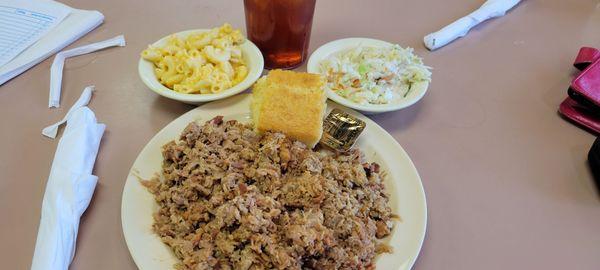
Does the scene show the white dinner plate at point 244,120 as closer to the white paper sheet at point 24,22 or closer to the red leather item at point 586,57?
the white paper sheet at point 24,22

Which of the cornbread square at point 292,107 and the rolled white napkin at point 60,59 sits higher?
the cornbread square at point 292,107

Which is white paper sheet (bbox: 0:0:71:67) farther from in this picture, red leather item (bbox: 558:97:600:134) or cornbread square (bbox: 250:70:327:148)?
red leather item (bbox: 558:97:600:134)

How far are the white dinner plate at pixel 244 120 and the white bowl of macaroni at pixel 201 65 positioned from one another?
Answer: 0.05 m

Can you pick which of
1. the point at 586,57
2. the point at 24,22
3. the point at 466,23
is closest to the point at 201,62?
the point at 24,22

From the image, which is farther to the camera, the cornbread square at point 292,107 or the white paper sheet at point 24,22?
the white paper sheet at point 24,22

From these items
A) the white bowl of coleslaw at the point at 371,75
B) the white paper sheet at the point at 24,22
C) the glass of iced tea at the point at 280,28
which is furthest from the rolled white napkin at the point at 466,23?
the white paper sheet at the point at 24,22

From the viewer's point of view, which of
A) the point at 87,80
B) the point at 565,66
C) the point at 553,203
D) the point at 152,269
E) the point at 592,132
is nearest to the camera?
the point at 152,269

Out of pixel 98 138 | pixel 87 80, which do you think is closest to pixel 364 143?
pixel 98 138

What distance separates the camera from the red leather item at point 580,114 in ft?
4.69

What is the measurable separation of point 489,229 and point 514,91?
70cm

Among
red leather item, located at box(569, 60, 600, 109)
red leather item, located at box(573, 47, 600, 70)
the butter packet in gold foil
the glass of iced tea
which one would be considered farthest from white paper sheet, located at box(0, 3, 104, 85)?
red leather item, located at box(573, 47, 600, 70)

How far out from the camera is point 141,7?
1922mm

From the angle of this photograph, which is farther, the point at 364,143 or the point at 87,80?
the point at 87,80

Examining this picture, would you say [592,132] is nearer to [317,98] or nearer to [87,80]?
[317,98]
